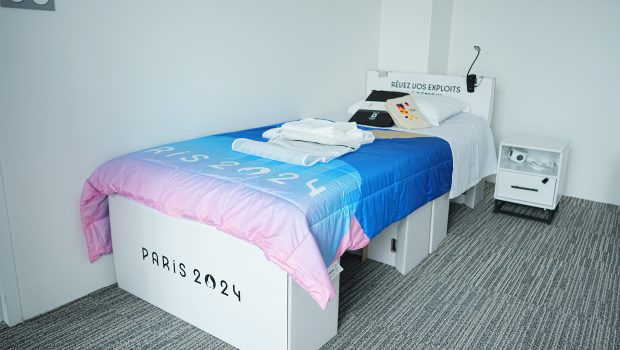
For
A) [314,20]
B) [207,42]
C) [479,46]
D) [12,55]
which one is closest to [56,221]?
[12,55]

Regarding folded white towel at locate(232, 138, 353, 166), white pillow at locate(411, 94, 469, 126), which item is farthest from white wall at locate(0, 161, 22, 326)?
white pillow at locate(411, 94, 469, 126)

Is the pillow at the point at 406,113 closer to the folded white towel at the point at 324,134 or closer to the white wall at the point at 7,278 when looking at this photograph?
the folded white towel at the point at 324,134

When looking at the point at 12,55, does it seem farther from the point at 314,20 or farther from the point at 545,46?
the point at 545,46

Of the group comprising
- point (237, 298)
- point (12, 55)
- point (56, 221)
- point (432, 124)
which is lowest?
point (237, 298)

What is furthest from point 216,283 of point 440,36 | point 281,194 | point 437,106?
point 440,36

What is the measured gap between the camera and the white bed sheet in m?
2.65

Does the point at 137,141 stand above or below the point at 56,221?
above

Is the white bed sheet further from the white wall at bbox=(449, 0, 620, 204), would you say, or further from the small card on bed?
the white wall at bbox=(449, 0, 620, 204)

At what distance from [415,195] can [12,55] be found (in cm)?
170

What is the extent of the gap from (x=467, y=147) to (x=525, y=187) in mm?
574

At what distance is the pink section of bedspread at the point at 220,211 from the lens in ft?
4.76

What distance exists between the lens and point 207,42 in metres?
2.40

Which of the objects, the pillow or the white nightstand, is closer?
the pillow

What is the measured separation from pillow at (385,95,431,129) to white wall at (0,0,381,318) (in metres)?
0.77
